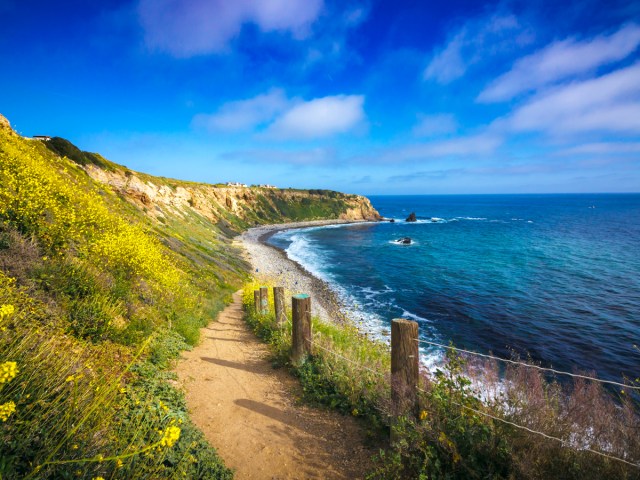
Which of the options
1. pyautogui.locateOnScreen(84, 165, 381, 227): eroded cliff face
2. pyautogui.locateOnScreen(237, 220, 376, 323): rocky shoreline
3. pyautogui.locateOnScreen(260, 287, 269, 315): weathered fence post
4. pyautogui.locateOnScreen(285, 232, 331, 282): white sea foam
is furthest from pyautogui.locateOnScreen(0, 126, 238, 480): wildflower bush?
pyautogui.locateOnScreen(285, 232, 331, 282): white sea foam

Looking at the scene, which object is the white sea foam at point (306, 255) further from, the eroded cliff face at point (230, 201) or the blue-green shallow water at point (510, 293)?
the eroded cliff face at point (230, 201)

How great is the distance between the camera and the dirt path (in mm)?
4723

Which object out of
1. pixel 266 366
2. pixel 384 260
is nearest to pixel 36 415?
pixel 266 366

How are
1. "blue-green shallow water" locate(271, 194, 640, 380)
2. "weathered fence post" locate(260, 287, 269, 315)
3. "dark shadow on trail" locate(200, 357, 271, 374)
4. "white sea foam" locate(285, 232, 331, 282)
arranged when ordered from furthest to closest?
1. "white sea foam" locate(285, 232, 331, 282)
2. "blue-green shallow water" locate(271, 194, 640, 380)
3. "weathered fence post" locate(260, 287, 269, 315)
4. "dark shadow on trail" locate(200, 357, 271, 374)

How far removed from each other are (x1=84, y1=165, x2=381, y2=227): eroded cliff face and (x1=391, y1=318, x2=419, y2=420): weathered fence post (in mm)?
33843

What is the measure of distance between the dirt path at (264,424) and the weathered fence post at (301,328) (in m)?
0.62

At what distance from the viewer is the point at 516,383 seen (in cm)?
457

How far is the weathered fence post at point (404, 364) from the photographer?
4.77 metres

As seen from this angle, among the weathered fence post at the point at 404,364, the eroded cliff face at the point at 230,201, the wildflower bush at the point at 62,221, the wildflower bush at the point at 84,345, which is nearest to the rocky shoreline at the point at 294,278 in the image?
the wildflower bush at the point at 62,221

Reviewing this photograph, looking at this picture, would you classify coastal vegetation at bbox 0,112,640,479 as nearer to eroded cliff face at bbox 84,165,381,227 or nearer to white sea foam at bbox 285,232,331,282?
eroded cliff face at bbox 84,165,381,227

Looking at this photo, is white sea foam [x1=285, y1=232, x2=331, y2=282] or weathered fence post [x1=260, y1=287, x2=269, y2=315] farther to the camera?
white sea foam [x1=285, y1=232, x2=331, y2=282]

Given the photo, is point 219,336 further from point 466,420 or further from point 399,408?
point 466,420

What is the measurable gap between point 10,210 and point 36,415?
766 centimetres

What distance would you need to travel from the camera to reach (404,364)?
483 centimetres
